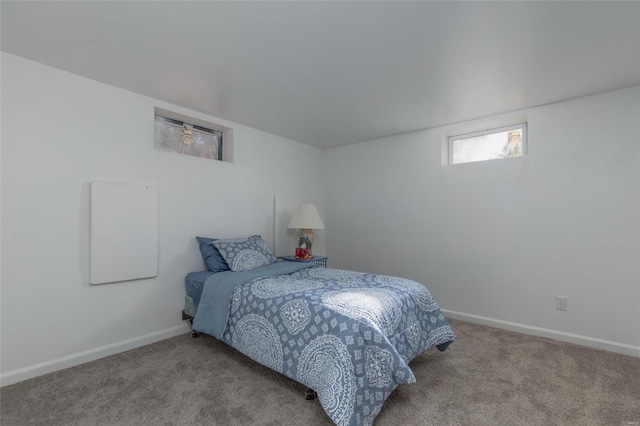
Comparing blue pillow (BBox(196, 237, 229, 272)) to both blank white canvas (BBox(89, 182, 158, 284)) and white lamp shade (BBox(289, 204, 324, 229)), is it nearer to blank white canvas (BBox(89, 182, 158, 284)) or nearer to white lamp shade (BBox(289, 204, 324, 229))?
blank white canvas (BBox(89, 182, 158, 284))

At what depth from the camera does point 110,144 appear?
2441mm

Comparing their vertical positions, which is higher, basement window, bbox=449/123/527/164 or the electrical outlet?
basement window, bbox=449/123/527/164

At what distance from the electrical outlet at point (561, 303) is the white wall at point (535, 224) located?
35mm

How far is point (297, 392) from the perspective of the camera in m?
1.89

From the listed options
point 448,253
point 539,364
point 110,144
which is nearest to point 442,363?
point 539,364

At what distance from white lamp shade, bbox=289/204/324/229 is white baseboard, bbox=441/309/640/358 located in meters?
1.85

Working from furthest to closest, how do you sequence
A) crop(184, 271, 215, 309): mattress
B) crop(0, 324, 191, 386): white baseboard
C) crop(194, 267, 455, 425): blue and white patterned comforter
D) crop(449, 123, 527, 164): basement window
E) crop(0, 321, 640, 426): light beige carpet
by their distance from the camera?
crop(449, 123, 527, 164): basement window < crop(184, 271, 215, 309): mattress < crop(0, 324, 191, 386): white baseboard < crop(0, 321, 640, 426): light beige carpet < crop(194, 267, 455, 425): blue and white patterned comforter

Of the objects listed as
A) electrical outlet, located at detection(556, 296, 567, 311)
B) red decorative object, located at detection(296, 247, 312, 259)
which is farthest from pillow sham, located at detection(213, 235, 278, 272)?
electrical outlet, located at detection(556, 296, 567, 311)

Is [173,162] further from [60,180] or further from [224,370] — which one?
[224,370]

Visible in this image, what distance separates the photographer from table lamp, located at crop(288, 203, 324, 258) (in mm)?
3555

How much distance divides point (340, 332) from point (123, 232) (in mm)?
2009

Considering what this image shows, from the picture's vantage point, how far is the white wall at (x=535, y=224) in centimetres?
247

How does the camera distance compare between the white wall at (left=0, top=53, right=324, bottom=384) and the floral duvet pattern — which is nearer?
the floral duvet pattern

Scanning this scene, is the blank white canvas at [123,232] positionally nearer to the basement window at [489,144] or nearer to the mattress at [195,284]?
the mattress at [195,284]
